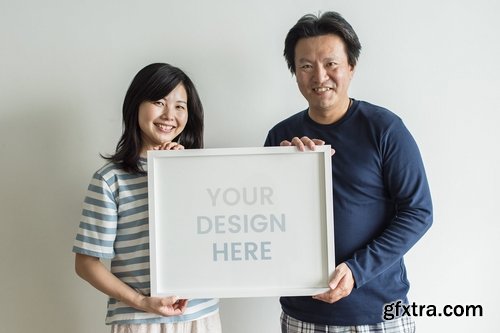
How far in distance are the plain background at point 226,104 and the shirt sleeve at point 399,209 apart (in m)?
0.33

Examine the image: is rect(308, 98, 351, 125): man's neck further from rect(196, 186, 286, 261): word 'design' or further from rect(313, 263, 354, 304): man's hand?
rect(313, 263, 354, 304): man's hand

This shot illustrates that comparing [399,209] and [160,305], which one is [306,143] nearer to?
[399,209]

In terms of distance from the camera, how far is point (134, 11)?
1410 millimetres

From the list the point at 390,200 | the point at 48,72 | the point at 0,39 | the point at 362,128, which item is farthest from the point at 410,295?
the point at 0,39

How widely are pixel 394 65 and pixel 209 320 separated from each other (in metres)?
0.85

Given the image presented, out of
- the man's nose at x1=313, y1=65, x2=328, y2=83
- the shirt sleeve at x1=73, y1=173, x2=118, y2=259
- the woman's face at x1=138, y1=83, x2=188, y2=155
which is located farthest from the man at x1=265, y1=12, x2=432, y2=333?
the shirt sleeve at x1=73, y1=173, x2=118, y2=259

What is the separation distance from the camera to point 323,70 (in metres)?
1.09

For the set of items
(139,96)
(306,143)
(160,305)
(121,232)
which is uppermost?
(139,96)

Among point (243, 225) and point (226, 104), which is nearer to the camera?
point (243, 225)

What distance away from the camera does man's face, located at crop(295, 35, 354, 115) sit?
109 cm

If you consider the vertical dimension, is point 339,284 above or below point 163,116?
below

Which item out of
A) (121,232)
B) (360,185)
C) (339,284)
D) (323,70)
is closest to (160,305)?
(121,232)

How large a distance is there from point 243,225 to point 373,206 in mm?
302

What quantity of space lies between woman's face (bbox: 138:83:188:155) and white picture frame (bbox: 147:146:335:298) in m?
0.09
